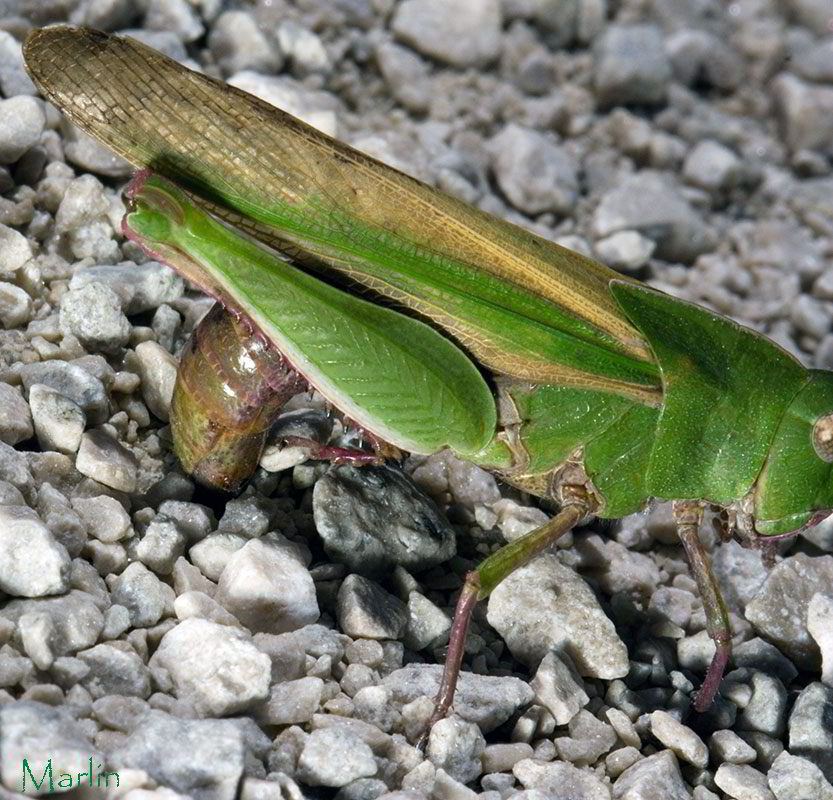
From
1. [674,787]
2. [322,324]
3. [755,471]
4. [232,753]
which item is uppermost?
[322,324]

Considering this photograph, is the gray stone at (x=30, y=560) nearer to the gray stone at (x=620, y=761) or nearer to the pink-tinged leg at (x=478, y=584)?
the pink-tinged leg at (x=478, y=584)

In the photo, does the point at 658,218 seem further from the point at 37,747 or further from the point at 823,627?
the point at 37,747

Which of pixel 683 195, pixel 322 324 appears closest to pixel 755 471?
pixel 322 324

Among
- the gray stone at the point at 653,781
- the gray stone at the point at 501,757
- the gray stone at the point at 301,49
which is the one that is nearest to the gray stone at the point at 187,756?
the gray stone at the point at 501,757

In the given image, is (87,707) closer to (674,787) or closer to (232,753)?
(232,753)

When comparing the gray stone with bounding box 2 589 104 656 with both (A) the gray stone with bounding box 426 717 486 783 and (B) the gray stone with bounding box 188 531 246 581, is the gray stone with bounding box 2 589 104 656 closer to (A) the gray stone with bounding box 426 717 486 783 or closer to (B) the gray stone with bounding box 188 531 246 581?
(B) the gray stone with bounding box 188 531 246 581
